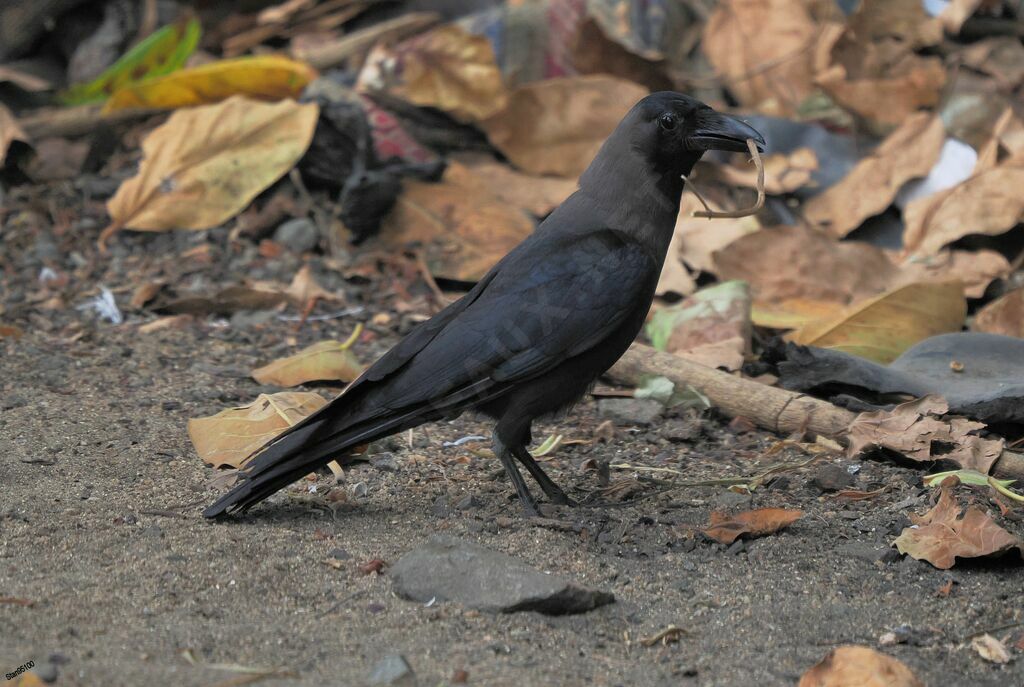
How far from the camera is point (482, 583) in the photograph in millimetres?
2629

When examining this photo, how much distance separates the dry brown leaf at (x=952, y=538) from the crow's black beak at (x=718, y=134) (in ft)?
3.61

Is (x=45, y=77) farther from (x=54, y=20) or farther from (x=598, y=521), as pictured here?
(x=598, y=521)

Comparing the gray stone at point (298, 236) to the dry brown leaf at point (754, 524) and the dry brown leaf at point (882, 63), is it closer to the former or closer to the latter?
the dry brown leaf at point (882, 63)

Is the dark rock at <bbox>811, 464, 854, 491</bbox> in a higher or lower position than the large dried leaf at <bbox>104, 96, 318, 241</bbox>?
higher

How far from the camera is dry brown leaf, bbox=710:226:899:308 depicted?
4.86 metres

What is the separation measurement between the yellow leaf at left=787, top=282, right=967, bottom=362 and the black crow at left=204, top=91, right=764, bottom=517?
1.07m

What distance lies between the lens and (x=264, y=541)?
294 cm

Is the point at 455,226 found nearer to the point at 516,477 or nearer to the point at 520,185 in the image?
the point at 520,185

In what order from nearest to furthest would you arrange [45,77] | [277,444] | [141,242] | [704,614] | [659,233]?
[704,614], [277,444], [659,233], [141,242], [45,77]

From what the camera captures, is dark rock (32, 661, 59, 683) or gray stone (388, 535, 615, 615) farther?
gray stone (388, 535, 615, 615)

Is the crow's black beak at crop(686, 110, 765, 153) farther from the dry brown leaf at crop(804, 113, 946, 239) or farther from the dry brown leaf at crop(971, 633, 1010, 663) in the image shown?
the dry brown leaf at crop(804, 113, 946, 239)

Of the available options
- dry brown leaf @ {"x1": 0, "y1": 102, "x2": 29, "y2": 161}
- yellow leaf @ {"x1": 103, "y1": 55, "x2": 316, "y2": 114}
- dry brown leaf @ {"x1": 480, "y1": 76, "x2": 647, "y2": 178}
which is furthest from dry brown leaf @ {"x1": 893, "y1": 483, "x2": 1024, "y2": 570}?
dry brown leaf @ {"x1": 0, "y1": 102, "x2": 29, "y2": 161}

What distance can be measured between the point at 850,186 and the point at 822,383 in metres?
1.77

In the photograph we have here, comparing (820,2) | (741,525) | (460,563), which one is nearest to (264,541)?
(460,563)
